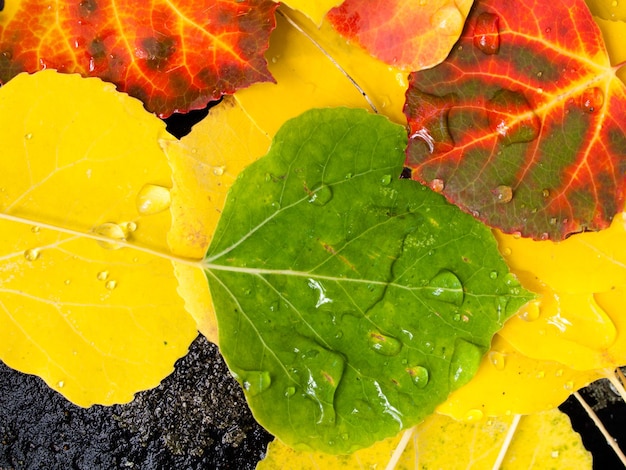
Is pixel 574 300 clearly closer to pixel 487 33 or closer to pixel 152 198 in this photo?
pixel 487 33

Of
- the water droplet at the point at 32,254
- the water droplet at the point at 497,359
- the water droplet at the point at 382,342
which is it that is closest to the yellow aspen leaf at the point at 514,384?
the water droplet at the point at 497,359

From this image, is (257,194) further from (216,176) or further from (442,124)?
(442,124)

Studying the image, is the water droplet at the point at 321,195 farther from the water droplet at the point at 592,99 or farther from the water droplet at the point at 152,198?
the water droplet at the point at 592,99

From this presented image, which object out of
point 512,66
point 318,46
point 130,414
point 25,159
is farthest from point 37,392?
point 512,66

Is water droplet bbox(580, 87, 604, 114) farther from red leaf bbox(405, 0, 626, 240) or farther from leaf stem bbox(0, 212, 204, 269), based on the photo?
A: leaf stem bbox(0, 212, 204, 269)

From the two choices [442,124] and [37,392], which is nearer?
[442,124]

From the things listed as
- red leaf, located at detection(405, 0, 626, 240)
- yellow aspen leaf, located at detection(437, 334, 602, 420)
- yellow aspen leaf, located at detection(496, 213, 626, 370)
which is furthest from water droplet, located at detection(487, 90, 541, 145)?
yellow aspen leaf, located at detection(437, 334, 602, 420)

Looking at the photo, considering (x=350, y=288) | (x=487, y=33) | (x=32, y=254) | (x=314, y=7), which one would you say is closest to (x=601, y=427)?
(x=350, y=288)
